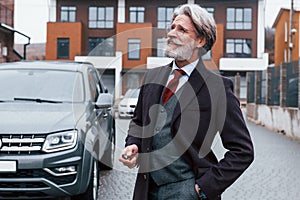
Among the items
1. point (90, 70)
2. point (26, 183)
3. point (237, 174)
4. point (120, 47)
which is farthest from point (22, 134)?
point (120, 47)

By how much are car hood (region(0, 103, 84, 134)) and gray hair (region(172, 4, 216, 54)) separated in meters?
3.32

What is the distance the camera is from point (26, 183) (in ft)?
18.9

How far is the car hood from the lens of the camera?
19.2 ft

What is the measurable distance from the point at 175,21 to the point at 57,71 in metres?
4.99

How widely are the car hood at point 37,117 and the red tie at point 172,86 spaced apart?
3.22 metres

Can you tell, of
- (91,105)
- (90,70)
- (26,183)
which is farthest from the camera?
(90,70)

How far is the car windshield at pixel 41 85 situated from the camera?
7033mm

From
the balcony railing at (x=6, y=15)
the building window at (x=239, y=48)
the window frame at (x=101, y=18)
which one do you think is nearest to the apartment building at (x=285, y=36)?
the building window at (x=239, y=48)

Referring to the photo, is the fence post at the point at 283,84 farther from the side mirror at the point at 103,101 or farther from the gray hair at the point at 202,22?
the gray hair at the point at 202,22

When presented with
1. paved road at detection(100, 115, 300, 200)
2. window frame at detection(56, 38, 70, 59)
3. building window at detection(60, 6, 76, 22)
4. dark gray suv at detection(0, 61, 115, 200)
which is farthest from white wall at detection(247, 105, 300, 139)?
building window at detection(60, 6, 76, 22)

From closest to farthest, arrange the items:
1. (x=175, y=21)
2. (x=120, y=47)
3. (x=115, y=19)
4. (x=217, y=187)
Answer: (x=217, y=187) < (x=175, y=21) < (x=120, y=47) < (x=115, y=19)

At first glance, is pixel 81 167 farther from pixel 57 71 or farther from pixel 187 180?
pixel 187 180

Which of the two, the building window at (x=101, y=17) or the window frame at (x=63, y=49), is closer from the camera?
the window frame at (x=63, y=49)

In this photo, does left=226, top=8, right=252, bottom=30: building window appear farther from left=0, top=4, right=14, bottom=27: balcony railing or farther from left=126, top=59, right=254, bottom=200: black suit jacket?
left=126, top=59, right=254, bottom=200: black suit jacket
